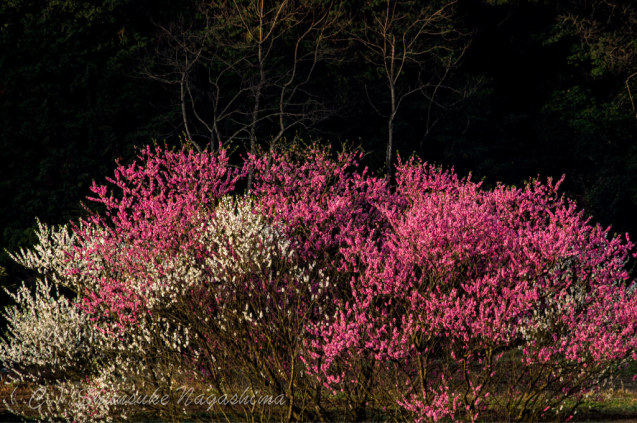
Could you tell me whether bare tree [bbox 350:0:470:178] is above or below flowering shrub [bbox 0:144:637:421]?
above

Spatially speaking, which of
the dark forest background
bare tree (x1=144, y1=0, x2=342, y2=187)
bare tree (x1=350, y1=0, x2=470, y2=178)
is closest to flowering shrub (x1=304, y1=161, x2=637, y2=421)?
the dark forest background

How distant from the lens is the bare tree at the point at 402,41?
33.0 meters

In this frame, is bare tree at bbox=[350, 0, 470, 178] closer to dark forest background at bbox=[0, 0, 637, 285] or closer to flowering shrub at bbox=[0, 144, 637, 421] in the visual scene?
dark forest background at bbox=[0, 0, 637, 285]

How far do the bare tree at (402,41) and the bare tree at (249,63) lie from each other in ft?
6.51

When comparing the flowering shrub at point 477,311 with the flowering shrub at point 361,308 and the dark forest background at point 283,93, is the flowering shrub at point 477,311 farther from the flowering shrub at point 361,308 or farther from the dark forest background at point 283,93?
the dark forest background at point 283,93

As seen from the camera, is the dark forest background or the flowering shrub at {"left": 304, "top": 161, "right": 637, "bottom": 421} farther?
the dark forest background

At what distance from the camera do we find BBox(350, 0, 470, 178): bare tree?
33031mm

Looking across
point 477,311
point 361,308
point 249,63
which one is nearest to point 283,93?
point 249,63

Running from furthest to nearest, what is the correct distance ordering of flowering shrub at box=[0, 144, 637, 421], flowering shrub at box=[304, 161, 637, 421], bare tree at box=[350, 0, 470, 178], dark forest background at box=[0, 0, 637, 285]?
bare tree at box=[350, 0, 470, 178] → dark forest background at box=[0, 0, 637, 285] → flowering shrub at box=[0, 144, 637, 421] → flowering shrub at box=[304, 161, 637, 421]

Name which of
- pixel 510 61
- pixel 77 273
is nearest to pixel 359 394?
pixel 77 273

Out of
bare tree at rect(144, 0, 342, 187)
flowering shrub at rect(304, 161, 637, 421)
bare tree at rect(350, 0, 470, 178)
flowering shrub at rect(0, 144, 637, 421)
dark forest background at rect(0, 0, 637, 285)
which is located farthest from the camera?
bare tree at rect(350, 0, 470, 178)

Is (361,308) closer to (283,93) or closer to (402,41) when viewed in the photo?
(283,93)

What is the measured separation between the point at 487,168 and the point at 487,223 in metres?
28.1

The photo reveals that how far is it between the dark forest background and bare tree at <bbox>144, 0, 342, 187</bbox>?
109mm
